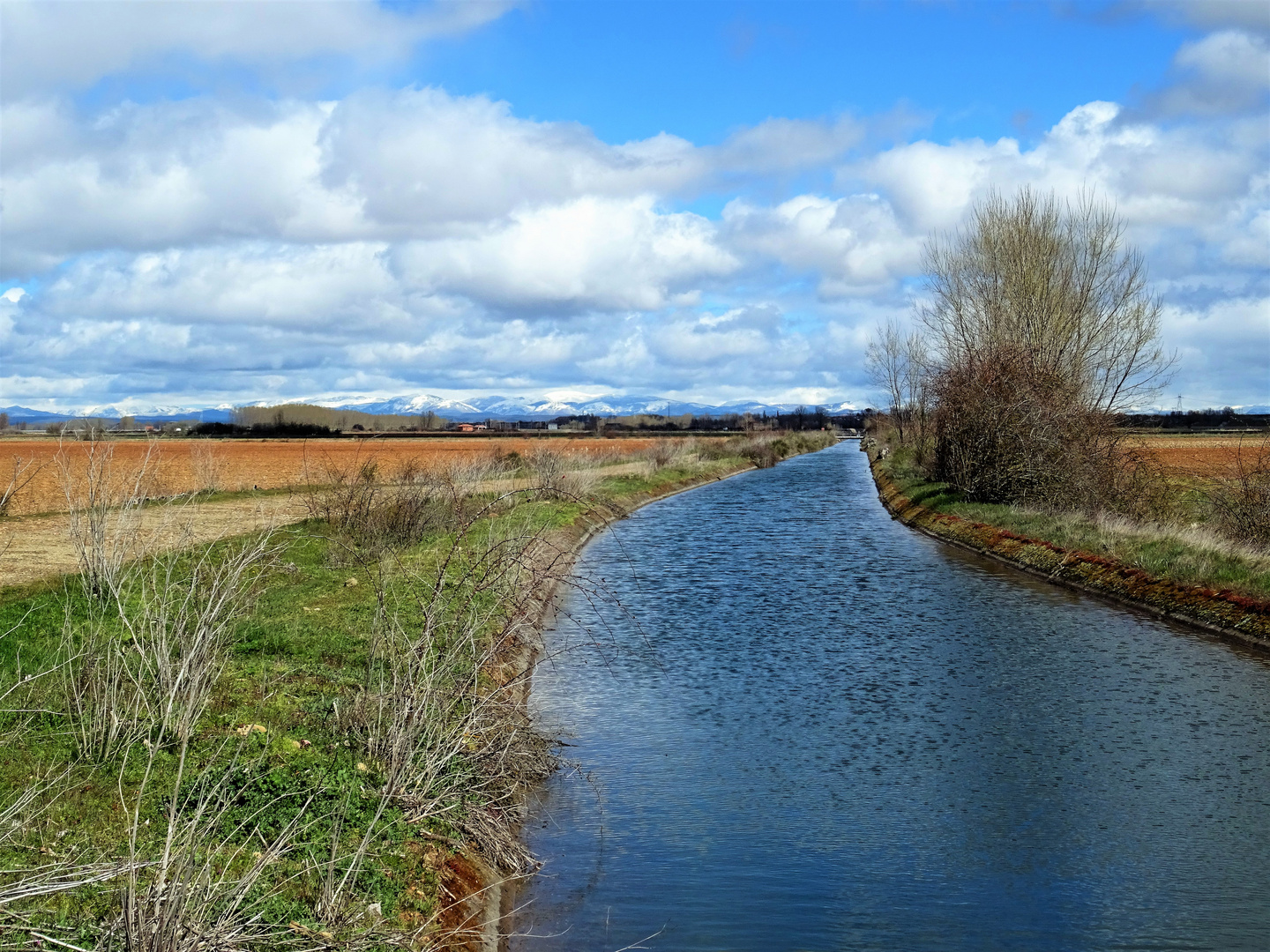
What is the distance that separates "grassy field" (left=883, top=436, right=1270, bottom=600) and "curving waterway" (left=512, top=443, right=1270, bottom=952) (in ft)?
4.69

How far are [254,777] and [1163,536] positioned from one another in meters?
19.2

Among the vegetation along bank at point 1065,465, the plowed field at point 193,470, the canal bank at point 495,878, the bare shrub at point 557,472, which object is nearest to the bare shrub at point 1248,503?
the vegetation along bank at point 1065,465

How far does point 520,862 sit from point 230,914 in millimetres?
3390

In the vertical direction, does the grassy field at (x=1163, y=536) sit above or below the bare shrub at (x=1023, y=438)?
below

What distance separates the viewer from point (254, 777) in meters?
7.61

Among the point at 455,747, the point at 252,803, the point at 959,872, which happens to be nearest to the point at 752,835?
the point at 959,872

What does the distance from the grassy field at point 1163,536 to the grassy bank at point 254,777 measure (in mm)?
12444

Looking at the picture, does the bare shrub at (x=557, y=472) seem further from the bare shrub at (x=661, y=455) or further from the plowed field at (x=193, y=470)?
the bare shrub at (x=661, y=455)

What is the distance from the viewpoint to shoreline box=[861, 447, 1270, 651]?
646 inches

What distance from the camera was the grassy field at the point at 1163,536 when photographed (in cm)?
1820

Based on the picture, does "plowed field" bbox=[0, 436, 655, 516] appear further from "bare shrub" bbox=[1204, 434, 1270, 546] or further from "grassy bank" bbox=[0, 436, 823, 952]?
"bare shrub" bbox=[1204, 434, 1270, 546]

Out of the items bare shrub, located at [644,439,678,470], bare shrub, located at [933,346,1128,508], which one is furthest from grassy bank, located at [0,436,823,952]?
bare shrub, located at [644,439,678,470]

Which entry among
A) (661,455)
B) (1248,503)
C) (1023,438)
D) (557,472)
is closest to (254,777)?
(1248,503)

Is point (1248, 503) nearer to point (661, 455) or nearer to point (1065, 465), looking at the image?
point (1065, 465)
